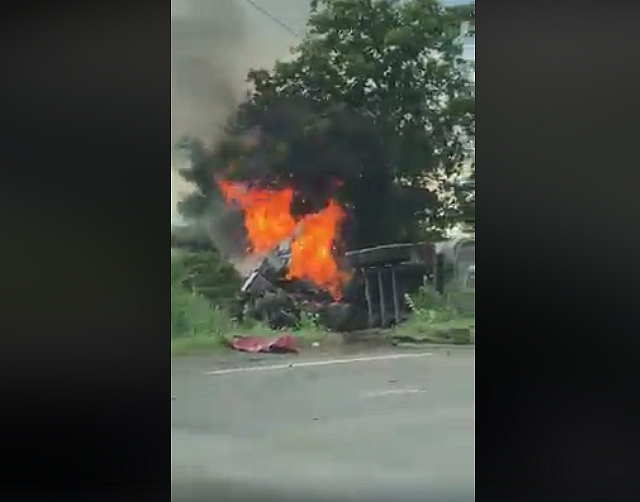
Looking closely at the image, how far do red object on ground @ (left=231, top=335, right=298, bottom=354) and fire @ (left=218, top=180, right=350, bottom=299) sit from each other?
0.26 meters

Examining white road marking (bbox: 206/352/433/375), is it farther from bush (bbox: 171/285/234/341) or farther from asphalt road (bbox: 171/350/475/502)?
bush (bbox: 171/285/234/341)

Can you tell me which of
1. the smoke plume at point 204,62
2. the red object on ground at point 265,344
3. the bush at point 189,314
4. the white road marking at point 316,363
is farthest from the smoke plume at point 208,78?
the white road marking at point 316,363

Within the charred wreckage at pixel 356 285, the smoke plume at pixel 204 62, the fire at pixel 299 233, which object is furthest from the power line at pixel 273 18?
the charred wreckage at pixel 356 285

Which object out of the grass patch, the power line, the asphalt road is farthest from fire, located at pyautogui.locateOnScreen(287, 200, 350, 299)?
the power line

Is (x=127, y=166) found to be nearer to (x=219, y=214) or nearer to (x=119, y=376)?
(x=219, y=214)

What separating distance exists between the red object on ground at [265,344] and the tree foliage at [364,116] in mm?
513

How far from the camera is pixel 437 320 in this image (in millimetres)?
3375

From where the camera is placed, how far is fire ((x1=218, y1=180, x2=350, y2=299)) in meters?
3.39

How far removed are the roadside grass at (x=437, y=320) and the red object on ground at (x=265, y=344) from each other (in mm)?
425

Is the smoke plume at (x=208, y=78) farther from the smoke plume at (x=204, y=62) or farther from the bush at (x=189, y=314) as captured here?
the bush at (x=189, y=314)

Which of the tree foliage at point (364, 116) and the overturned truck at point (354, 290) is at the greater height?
the tree foliage at point (364, 116)

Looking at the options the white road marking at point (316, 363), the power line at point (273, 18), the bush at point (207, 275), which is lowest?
the white road marking at point (316, 363)

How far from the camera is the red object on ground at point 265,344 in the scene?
3395 millimetres

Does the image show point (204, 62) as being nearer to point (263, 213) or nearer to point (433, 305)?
point (263, 213)
